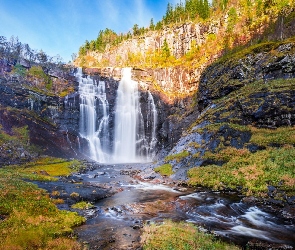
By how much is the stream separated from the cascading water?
151 ft

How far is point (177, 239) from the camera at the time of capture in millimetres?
12328

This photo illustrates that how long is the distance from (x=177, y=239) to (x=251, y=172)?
57.8 feet

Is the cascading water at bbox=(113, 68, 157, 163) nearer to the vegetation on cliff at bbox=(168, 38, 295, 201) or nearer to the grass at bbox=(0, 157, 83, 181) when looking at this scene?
the grass at bbox=(0, 157, 83, 181)

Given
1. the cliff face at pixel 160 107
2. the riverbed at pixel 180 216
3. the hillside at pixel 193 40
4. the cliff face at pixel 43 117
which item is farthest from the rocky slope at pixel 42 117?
the riverbed at pixel 180 216

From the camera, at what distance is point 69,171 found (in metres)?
44.2

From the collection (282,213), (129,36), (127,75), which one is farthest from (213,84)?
(129,36)

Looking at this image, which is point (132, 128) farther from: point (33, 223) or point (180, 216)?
point (33, 223)

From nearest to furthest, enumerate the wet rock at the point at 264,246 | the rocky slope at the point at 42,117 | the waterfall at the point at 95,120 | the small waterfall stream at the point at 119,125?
the wet rock at the point at 264,246 < the rocky slope at the point at 42,117 < the waterfall at the point at 95,120 < the small waterfall stream at the point at 119,125

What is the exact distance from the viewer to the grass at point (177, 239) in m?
11.5

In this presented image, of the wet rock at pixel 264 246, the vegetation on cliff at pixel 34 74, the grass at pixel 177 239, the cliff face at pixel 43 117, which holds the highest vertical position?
the vegetation on cliff at pixel 34 74

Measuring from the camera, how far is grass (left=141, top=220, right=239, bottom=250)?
37.9ft

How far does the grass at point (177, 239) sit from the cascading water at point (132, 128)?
186 ft

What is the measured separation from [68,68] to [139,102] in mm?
28193

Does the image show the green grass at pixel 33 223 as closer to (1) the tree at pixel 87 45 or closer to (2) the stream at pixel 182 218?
(2) the stream at pixel 182 218
